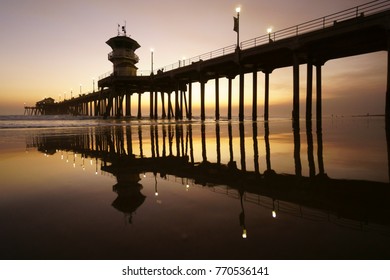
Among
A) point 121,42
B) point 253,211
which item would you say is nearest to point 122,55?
point 121,42

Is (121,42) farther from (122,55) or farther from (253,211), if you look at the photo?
(253,211)

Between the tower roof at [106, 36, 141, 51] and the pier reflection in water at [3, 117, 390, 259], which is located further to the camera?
the tower roof at [106, 36, 141, 51]

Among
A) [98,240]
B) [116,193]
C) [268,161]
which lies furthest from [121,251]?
[268,161]

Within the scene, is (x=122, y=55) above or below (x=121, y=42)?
below

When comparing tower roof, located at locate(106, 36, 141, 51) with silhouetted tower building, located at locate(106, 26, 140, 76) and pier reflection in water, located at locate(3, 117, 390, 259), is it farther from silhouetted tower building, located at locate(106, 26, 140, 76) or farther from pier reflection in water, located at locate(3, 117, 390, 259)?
pier reflection in water, located at locate(3, 117, 390, 259)

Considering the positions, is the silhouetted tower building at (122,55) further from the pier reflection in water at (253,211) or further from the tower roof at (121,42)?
the pier reflection in water at (253,211)

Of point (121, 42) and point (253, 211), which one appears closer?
point (253, 211)

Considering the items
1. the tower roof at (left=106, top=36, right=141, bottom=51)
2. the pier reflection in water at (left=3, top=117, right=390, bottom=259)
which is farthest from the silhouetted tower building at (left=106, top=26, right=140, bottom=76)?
the pier reflection in water at (left=3, top=117, right=390, bottom=259)

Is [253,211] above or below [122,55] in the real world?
below

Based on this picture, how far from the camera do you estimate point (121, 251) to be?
1.90 meters

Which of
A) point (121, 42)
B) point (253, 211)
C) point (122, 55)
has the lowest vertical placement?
point (253, 211)

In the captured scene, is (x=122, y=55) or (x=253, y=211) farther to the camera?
(x=122, y=55)

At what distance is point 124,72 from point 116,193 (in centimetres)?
5196

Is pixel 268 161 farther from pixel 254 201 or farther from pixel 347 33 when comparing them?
pixel 347 33
